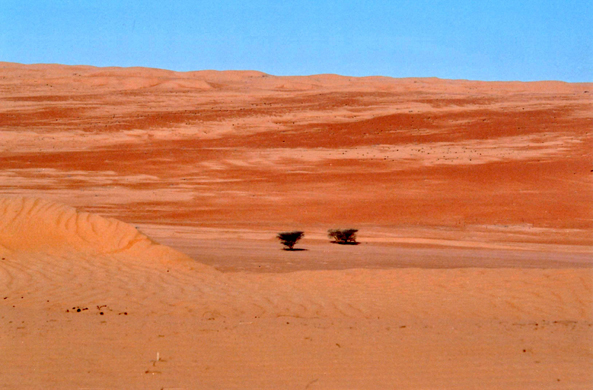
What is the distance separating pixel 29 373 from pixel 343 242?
12747 millimetres

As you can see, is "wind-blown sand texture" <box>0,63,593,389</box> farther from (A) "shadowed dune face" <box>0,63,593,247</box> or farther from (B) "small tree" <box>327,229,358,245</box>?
(B) "small tree" <box>327,229,358,245</box>

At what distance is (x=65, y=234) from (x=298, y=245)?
6.14 metres

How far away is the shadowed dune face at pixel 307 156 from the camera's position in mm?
22688

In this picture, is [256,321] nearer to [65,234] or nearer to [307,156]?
[65,234]

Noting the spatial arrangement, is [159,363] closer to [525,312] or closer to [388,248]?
[525,312]

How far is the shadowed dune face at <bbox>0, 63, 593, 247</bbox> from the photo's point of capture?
22.7 meters

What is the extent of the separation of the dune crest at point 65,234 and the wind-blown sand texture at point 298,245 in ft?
0.12

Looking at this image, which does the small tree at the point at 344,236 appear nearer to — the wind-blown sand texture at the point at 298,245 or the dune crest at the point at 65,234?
the wind-blown sand texture at the point at 298,245

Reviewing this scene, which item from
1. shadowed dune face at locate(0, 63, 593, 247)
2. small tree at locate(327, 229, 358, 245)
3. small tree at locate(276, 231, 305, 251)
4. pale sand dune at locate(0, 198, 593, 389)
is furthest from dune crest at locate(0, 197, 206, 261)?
shadowed dune face at locate(0, 63, 593, 247)

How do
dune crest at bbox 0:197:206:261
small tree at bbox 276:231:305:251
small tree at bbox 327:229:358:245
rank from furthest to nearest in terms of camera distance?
small tree at bbox 327:229:358:245 < small tree at bbox 276:231:305:251 < dune crest at bbox 0:197:206:261

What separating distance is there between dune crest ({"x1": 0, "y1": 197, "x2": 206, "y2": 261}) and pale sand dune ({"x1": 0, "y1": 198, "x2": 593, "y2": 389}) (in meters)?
0.03

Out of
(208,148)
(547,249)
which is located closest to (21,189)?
(208,148)

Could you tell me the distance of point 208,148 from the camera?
117 ft

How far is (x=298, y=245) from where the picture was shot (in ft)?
56.9
